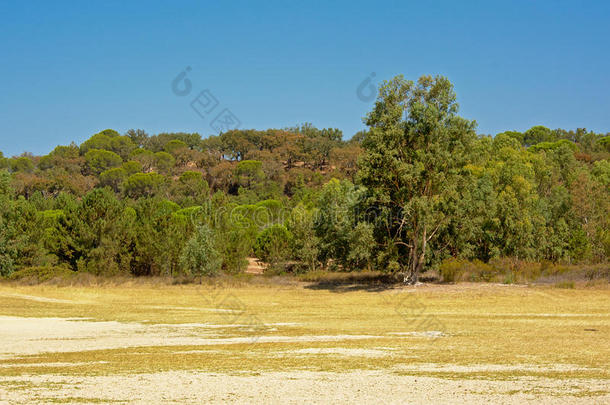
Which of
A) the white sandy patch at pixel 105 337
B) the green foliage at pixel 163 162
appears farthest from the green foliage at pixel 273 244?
the green foliage at pixel 163 162

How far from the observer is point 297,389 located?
1137 centimetres

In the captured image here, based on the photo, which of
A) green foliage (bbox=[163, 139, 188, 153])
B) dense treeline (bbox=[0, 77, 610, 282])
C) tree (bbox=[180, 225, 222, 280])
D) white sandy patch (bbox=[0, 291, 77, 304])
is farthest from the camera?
green foliage (bbox=[163, 139, 188, 153])

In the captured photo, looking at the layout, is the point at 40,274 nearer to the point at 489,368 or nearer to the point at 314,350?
the point at 314,350

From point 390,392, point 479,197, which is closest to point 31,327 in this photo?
point 390,392

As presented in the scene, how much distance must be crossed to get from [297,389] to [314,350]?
540cm

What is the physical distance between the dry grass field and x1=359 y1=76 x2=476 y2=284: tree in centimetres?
646

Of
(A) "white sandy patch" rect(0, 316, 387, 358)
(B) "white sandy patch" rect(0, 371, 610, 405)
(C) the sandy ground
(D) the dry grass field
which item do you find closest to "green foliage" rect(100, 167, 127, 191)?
(D) the dry grass field

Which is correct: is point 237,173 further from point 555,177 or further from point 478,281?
point 478,281

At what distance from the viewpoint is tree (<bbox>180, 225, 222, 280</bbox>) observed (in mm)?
46656

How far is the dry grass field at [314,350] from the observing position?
11.1m

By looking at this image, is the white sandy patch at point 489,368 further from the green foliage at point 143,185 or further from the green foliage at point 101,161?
the green foliage at point 101,161

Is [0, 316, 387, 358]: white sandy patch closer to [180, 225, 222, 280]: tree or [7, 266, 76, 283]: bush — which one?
[180, 225, 222, 280]: tree

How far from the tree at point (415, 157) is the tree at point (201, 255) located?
13.2m

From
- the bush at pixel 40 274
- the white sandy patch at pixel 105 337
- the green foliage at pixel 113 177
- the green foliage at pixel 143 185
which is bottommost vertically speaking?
the white sandy patch at pixel 105 337
